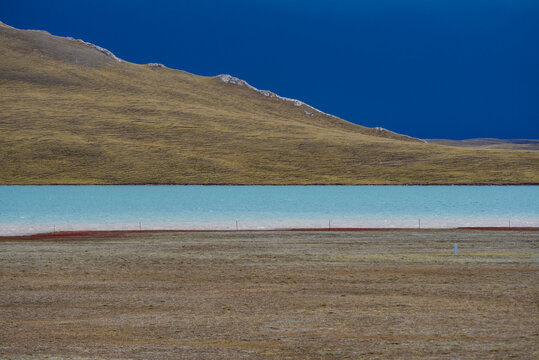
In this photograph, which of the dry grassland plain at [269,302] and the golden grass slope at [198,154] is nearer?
the dry grassland plain at [269,302]

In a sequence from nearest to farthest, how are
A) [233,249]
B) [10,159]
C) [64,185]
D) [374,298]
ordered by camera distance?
[374,298] < [233,249] < [64,185] < [10,159]

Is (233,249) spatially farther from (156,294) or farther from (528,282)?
(528,282)

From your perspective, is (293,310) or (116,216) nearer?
(293,310)

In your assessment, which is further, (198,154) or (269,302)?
(198,154)

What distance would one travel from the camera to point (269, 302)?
17.1 m

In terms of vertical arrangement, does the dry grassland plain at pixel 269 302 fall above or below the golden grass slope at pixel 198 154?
below

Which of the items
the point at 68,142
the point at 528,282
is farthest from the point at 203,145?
the point at 528,282

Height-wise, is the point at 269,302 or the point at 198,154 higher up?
the point at 198,154

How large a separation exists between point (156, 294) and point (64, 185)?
4662 inches

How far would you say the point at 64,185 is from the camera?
13125 cm

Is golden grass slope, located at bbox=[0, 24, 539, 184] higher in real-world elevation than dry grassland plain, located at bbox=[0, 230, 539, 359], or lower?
higher

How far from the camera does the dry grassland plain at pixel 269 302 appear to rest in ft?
41.3

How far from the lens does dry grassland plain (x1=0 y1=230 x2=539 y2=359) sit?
12.6 metres

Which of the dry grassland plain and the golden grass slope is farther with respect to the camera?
the golden grass slope
